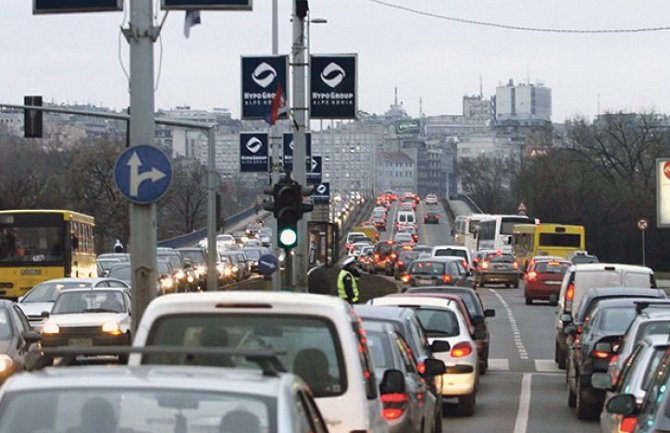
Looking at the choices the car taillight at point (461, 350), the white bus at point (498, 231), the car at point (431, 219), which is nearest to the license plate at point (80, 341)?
the car taillight at point (461, 350)

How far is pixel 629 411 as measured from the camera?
1075 cm

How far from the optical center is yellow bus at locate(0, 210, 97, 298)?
4547 cm

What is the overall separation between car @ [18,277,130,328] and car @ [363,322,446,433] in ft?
57.5

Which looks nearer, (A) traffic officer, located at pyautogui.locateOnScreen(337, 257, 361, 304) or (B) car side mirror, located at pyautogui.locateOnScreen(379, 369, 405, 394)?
(B) car side mirror, located at pyautogui.locateOnScreen(379, 369, 405, 394)

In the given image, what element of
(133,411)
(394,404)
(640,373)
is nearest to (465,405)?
(394,404)

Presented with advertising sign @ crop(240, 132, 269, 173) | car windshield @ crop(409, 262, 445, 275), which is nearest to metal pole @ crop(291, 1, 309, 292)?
advertising sign @ crop(240, 132, 269, 173)

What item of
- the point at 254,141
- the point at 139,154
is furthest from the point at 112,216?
the point at 139,154

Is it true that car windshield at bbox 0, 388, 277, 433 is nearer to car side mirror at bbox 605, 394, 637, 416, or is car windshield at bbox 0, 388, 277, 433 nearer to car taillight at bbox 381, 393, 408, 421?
car side mirror at bbox 605, 394, 637, 416

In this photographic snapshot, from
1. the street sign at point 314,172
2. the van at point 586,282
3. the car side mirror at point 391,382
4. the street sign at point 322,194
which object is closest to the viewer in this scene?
the car side mirror at point 391,382

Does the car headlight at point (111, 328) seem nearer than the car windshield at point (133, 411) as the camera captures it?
No

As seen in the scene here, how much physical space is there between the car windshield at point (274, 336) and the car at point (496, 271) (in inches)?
2219

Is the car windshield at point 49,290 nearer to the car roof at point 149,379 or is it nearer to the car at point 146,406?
the car roof at point 149,379

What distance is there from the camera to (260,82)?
3350cm

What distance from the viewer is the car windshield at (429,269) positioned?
46000 mm
